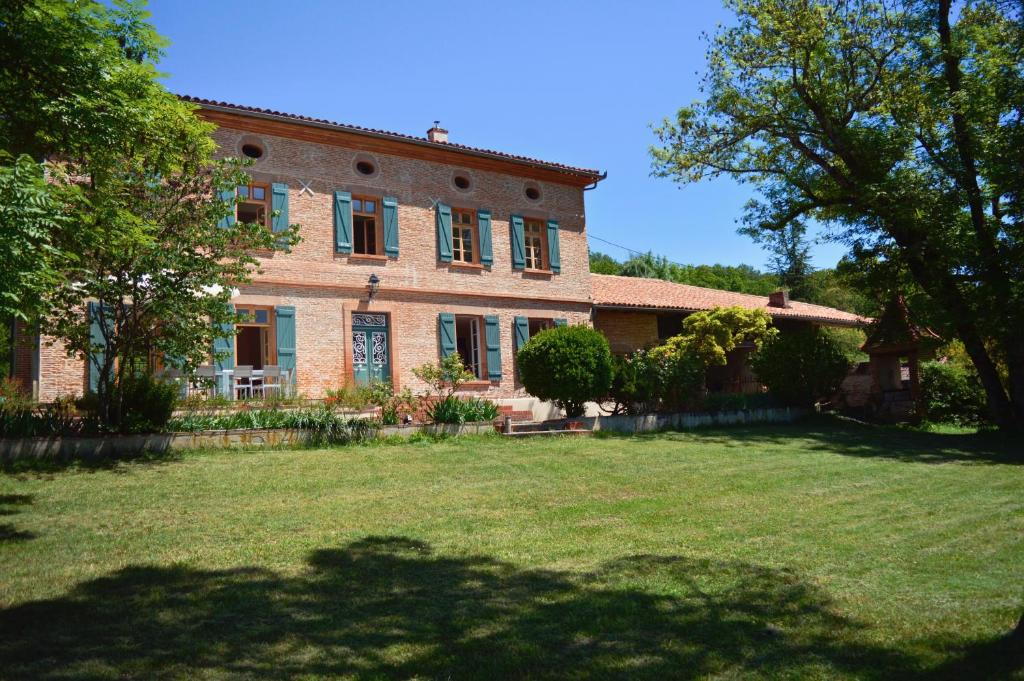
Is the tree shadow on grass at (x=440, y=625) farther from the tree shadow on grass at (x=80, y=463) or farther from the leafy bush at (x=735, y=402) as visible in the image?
the leafy bush at (x=735, y=402)

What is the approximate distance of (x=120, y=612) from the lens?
4.20 m

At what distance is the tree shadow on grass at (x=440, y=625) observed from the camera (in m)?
3.53

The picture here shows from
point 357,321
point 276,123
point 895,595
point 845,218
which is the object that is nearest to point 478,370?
point 357,321

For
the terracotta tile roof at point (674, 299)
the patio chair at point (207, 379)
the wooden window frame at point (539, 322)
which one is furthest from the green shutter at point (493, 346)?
the patio chair at point (207, 379)

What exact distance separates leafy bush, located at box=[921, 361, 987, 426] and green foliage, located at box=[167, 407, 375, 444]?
1494 cm

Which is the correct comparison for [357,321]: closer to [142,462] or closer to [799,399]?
[142,462]

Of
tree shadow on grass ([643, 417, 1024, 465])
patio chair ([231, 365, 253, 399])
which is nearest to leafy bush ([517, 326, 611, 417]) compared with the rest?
tree shadow on grass ([643, 417, 1024, 465])

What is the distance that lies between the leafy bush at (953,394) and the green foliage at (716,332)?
184 inches

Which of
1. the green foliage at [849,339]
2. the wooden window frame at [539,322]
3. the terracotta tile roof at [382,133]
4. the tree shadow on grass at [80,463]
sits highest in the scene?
the terracotta tile roof at [382,133]

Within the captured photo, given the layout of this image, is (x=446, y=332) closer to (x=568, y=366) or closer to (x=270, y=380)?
(x=568, y=366)

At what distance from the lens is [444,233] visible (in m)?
17.3

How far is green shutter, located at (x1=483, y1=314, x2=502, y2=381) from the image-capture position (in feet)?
57.6

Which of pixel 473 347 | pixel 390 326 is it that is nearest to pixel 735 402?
pixel 473 347

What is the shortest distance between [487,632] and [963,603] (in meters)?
3.04
